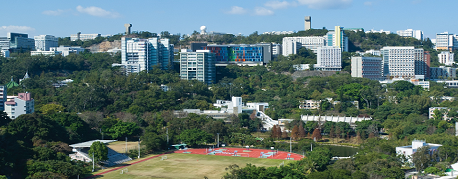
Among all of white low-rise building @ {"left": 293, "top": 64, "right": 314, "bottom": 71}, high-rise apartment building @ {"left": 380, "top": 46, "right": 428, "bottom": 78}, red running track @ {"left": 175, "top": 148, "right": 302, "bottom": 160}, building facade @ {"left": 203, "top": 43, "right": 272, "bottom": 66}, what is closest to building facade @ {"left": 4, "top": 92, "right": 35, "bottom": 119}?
red running track @ {"left": 175, "top": 148, "right": 302, "bottom": 160}

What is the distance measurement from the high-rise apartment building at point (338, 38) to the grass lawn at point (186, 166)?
4728cm

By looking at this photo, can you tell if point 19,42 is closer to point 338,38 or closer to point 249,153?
point 338,38

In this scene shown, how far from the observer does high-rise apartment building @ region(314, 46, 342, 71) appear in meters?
70.4

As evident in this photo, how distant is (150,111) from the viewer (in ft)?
165

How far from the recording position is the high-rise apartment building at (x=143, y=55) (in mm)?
66188

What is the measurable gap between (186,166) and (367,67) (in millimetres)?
39500

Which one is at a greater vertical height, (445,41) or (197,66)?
(445,41)

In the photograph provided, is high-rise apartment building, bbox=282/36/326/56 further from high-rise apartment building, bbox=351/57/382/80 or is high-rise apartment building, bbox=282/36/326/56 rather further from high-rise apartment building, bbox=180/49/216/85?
high-rise apartment building, bbox=180/49/216/85

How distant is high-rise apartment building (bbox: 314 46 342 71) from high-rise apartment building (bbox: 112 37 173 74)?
19.3 metres

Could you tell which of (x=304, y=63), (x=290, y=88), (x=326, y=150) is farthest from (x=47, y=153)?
(x=304, y=63)

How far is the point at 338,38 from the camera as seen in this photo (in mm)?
79938

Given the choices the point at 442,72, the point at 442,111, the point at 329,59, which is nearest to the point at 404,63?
the point at 442,72

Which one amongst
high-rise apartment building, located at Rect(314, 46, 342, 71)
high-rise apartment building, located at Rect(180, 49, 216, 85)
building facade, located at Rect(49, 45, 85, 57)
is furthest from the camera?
building facade, located at Rect(49, 45, 85, 57)

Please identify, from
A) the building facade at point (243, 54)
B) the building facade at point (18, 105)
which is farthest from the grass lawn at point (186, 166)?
the building facade at point (243, 54)
